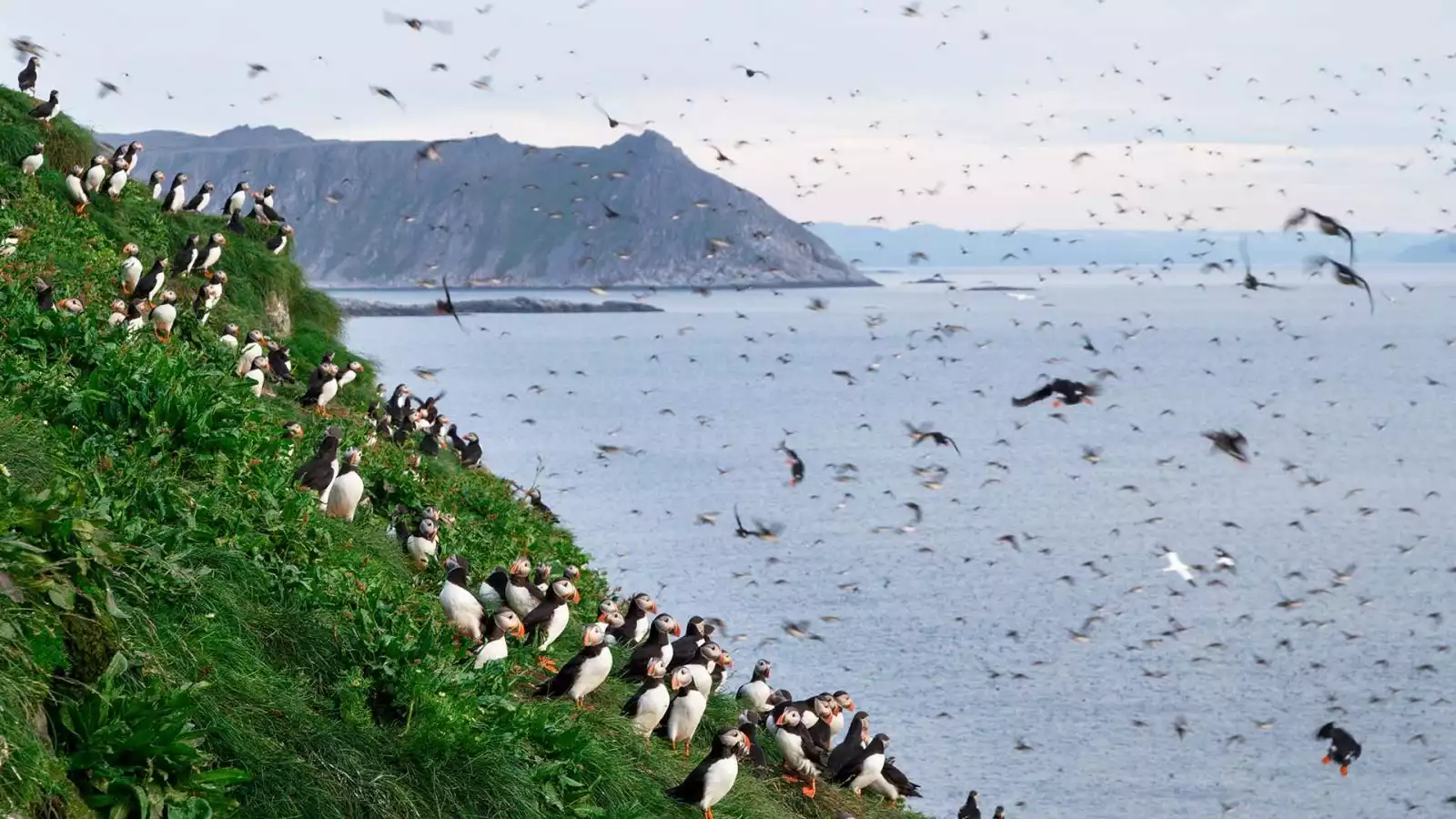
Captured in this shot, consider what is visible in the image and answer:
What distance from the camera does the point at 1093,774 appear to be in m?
39.9

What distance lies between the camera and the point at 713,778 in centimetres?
1176

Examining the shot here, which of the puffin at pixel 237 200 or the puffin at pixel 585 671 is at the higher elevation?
the puffin at pixel 585 671

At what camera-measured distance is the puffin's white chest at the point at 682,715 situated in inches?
530

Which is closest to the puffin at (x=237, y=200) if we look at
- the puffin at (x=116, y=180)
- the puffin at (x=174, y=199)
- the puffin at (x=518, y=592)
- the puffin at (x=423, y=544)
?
the puffin at (x=174, y=199)

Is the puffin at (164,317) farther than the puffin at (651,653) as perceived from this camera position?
Yes

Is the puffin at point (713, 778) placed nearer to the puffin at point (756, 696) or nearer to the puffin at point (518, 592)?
the puffin at point (518, 592)

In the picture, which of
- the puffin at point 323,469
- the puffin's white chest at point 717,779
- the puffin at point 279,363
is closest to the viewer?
the puffin's white chest at point 717,779

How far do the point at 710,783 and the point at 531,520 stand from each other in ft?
43.1

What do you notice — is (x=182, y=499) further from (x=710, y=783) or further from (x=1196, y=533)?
(x=1196, y=533)

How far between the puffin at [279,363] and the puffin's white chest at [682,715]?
11880mm

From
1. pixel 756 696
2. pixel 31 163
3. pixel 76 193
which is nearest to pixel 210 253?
pixel 76 193

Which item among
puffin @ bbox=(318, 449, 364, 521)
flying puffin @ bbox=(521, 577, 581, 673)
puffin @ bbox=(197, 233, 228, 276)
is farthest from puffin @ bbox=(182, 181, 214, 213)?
flying puffin @ bbox=(521, 577, 581, 673)

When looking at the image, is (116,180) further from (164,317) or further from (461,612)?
(461,612)

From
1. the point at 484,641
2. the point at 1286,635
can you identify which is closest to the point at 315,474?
the point at 484,641
